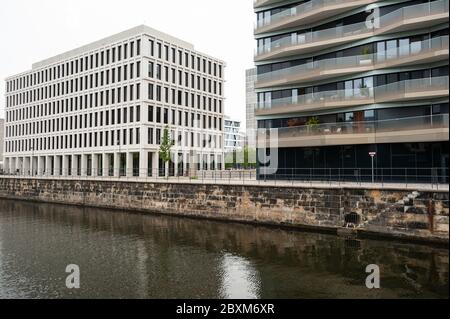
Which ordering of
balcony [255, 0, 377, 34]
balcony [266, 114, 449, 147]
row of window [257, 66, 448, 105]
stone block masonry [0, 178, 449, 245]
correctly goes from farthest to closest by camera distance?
balcony [255, 0, 377, 34], row of window [257, 66, 448, 105], balcony [266, 114, 449, 147], stone block masonry [0, 178, 449, 245]

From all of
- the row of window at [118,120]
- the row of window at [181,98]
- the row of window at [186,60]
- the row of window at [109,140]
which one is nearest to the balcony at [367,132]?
the row of window at [109,140]

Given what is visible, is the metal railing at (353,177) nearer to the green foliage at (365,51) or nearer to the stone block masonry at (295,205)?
the stone block masonry at (295,205)

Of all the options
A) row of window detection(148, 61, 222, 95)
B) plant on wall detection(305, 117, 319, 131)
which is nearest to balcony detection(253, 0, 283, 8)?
plant on wall detection(305, 117, 319, 131)

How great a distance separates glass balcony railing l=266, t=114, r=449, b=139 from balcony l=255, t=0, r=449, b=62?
6.76m

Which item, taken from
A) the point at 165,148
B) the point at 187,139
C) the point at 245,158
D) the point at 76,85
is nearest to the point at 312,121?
the point at 165,148

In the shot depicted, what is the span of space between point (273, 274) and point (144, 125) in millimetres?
39122

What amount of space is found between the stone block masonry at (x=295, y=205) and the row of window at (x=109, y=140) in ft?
48.5

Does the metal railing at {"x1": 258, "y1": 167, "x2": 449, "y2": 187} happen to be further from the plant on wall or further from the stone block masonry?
the stone block masonry

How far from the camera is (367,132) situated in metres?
28.1

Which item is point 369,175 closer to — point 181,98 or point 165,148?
point 165,148

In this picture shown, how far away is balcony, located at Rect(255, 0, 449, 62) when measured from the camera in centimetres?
2544

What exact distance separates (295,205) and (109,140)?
1468 inches

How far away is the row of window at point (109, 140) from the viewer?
171 feet
